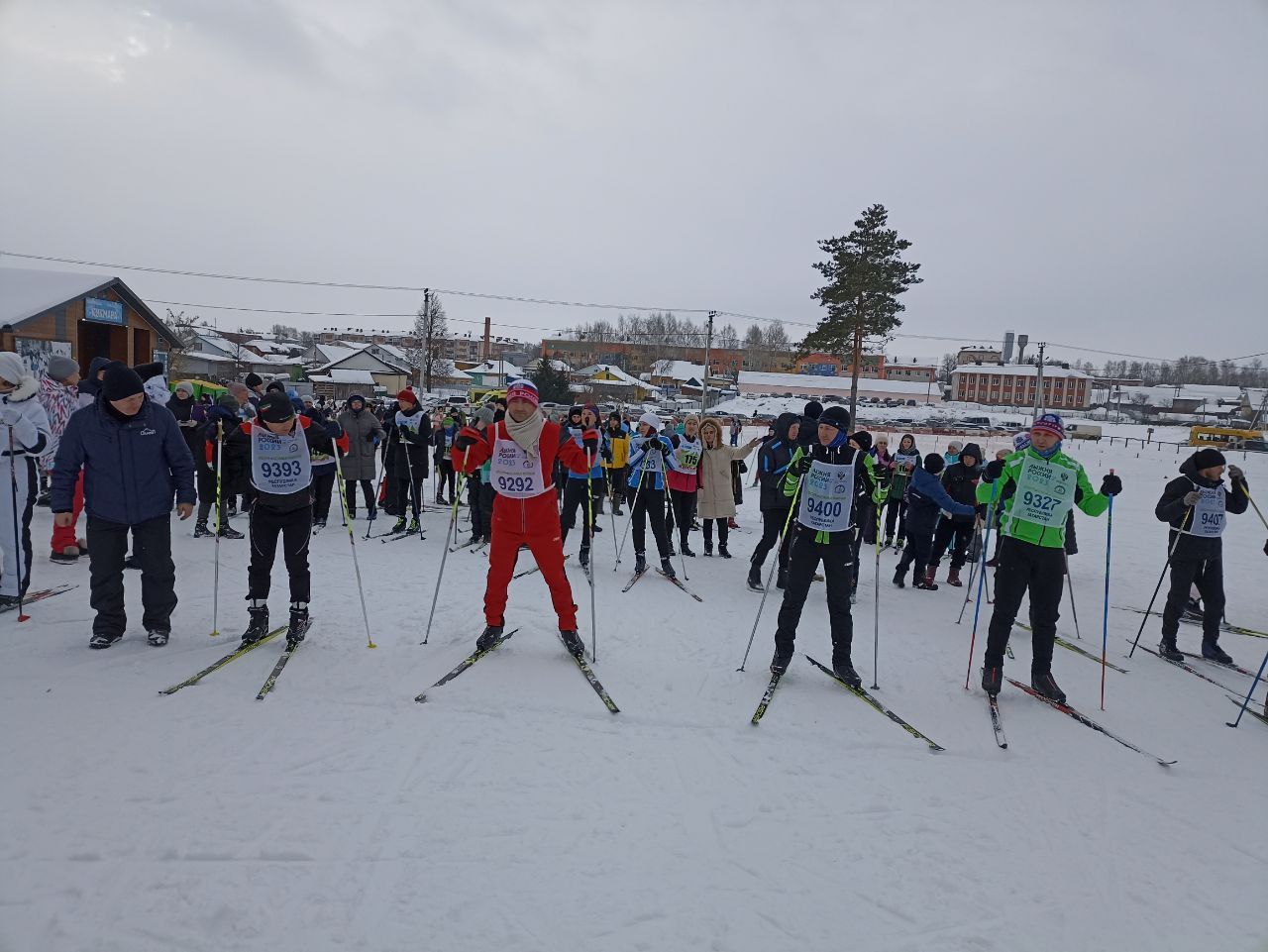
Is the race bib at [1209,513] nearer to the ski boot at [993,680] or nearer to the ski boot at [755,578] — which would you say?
the ski boot at [993,680]

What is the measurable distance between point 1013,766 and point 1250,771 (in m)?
1.67

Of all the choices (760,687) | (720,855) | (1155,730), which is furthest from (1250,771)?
(720,855)

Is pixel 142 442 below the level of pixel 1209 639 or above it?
above

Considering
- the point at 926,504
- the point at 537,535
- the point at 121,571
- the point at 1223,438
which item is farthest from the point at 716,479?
the point at 1223,438

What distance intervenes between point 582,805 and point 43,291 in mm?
17958

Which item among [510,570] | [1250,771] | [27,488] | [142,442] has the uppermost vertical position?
[142,442]

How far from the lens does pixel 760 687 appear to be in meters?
5.02

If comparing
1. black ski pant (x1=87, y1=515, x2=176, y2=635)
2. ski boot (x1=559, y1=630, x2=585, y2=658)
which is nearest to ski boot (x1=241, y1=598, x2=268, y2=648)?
black ski pant (x1=87, y1=515, x2=176, y2=635)

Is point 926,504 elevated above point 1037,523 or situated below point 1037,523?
below

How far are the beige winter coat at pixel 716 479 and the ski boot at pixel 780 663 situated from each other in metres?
4.65

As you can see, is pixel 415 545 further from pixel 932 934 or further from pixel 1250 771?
pixel 1250 771

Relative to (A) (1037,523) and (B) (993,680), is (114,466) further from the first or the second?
(A) (1037,523)

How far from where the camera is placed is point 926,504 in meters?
8.42

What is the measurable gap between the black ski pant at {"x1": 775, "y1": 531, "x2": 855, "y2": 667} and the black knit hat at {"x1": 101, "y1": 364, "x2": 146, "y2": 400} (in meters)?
4.97
